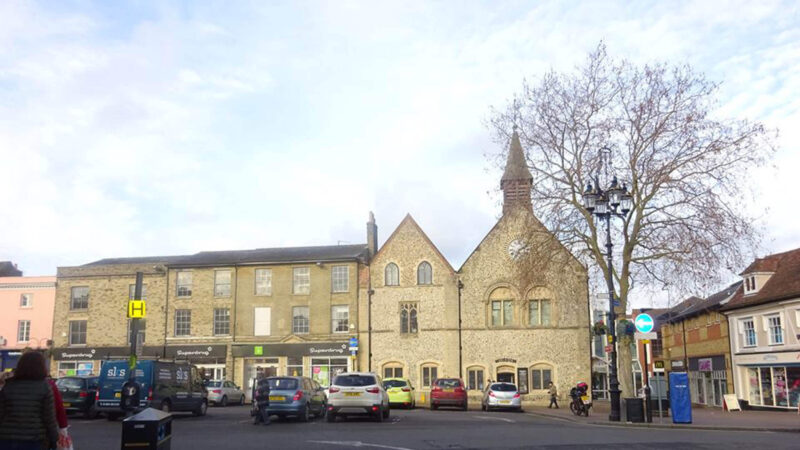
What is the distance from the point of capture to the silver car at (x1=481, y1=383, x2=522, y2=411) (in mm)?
33281

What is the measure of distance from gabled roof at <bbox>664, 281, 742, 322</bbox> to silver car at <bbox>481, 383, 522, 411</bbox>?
13642 millimetres

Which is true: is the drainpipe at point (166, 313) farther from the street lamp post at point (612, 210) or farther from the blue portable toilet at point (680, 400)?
the blue portable toilet at point (680, 400)

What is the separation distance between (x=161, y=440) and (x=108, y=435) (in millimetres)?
11202

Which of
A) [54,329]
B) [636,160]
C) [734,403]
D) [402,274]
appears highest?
[636,160]

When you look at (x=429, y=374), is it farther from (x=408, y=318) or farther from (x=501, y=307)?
(x=501, y=307)

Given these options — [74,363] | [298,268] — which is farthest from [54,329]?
[298,268]

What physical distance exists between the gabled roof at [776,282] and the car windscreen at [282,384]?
79.3 feet

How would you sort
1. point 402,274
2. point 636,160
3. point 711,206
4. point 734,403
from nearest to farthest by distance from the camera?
point 711,206, point 636,160, point 734,403, point 402,274

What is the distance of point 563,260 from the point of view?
3278 centimetres

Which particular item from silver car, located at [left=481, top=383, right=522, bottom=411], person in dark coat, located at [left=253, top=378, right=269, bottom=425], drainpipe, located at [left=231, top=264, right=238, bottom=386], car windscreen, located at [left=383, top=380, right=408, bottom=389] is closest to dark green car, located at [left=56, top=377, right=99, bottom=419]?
person in dark coat, located at [left=253, top=378, right=269, bottom=425]

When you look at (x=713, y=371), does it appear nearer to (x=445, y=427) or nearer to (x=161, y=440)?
(x=445, y=427)

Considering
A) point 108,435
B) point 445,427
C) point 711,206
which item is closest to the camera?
point 108,435

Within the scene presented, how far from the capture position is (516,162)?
3391 cm

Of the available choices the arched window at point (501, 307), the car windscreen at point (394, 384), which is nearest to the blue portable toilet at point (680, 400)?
the car windscreen at point (394, 384)
